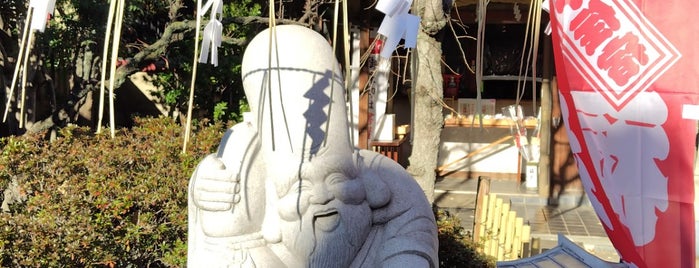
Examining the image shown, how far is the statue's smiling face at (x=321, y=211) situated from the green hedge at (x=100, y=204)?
209cm

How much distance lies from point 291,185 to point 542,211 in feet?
23.4

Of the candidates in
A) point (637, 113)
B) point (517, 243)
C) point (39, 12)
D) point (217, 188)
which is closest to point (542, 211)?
point (517, 243)

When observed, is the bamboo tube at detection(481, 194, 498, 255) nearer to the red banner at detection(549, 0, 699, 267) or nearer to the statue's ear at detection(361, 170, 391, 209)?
the red banner at detection(549, 0, 699, 267)

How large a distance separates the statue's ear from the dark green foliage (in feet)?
8.03

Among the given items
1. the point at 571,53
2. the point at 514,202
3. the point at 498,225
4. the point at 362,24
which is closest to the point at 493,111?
the point at 514,202

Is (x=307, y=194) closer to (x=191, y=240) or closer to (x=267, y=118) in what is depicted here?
(x=267, y=118)

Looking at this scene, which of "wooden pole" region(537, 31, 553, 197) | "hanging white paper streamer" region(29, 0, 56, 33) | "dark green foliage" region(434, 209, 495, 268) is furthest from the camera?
"wooden pole" region(537, 31, 553, 197)

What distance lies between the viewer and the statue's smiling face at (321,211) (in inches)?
113

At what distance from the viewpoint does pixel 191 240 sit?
3.06 metres

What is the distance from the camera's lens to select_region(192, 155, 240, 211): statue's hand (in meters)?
2.85

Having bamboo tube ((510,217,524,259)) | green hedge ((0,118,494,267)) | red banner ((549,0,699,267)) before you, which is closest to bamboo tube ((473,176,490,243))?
bamboo tube ((510,217,524,259))

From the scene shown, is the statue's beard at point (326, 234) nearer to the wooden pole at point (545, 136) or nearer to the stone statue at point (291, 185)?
the stone statue at point (291, 185)

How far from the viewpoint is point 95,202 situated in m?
4.53

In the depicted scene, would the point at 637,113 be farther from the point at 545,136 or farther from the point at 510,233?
the point at 545,136
